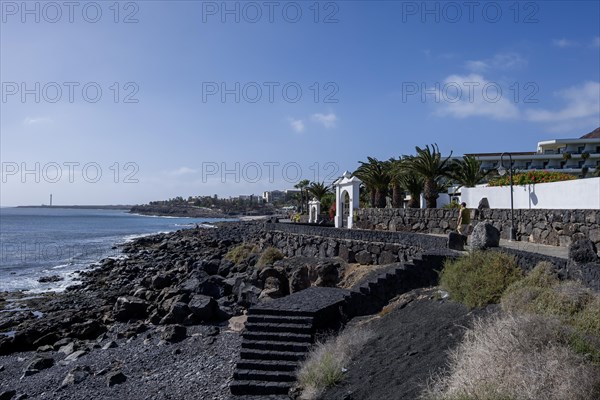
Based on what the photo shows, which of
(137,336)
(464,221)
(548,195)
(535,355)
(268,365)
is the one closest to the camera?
(535,355)

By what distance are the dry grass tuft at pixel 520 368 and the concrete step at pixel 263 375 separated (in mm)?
3523

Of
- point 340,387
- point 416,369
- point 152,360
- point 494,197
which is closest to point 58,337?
point 152,360

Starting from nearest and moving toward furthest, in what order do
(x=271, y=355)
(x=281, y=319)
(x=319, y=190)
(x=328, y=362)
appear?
(x=328, y=362) → (x=271, y=355) → (x=281, y=319) → (x=319, y=190)

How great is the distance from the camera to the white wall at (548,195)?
47.1 ft

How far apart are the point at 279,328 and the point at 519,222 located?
10.4 meters

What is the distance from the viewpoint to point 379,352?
341 inches

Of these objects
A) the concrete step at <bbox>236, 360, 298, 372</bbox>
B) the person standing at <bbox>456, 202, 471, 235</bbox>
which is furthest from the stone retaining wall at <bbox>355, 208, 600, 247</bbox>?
the concrete step at <bbox>236, 360, 298, 372</bbox>

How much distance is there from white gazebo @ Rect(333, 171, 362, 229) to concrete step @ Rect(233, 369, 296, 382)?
63.6ft

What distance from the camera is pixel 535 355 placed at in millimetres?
5484

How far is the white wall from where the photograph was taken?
1437 cm

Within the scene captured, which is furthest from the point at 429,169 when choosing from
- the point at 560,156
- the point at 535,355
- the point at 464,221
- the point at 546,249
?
the point at 560,156

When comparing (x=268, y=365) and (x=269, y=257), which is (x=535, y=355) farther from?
(x=269, y=257)

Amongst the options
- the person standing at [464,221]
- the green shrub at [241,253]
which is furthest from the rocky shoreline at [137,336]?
the person standing at [464,221]

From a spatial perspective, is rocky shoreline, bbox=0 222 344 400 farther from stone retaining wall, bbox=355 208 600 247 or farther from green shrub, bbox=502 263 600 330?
green shrub, bbox=502 263 600 330
